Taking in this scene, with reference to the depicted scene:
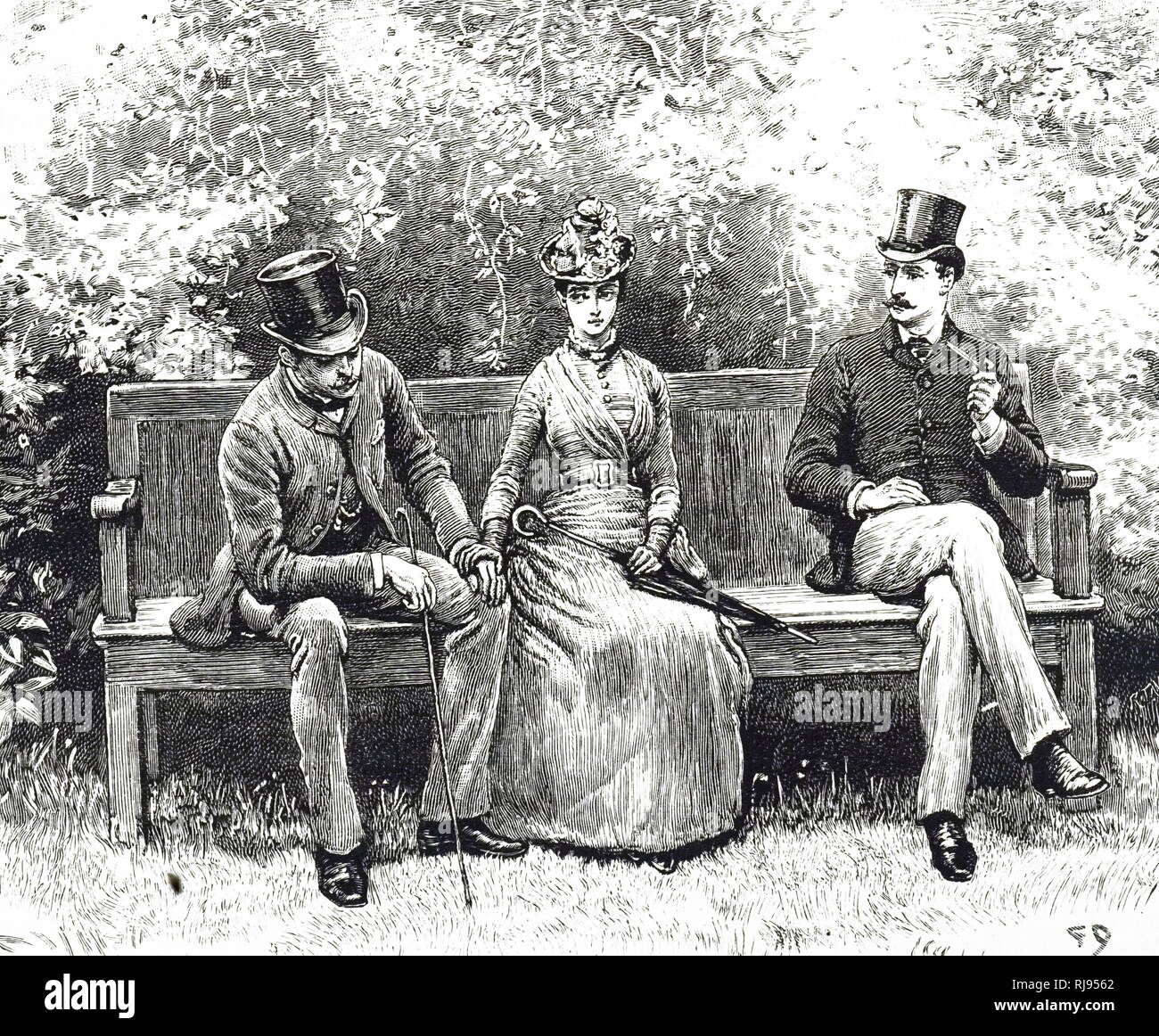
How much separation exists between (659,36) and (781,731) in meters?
2.33

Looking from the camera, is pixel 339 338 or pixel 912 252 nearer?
pixel 339 338

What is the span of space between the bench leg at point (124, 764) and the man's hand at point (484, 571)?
1.10m

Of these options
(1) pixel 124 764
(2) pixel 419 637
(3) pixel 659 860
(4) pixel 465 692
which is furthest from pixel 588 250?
(1) pixel 124 764

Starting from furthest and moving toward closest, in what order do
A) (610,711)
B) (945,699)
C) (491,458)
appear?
(491,458)
(945,699)
(610,711)

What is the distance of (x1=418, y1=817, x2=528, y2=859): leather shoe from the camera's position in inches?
146

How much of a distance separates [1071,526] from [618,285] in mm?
1661

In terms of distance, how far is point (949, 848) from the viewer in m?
3.75

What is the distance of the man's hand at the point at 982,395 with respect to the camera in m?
3.83

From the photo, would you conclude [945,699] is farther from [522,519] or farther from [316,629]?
[316,629]

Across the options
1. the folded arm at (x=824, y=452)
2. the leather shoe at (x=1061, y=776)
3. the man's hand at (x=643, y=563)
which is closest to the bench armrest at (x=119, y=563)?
the man's hand at (x=643, y=563)

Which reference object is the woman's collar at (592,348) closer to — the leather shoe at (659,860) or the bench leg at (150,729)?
the leather shoe at (659,860)

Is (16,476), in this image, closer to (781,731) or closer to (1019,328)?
→ (781,731)

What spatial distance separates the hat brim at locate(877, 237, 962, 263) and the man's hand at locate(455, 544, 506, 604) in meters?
1.62

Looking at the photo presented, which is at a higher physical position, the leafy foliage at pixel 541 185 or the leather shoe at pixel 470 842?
the leafy foliage at pixel 541 185
